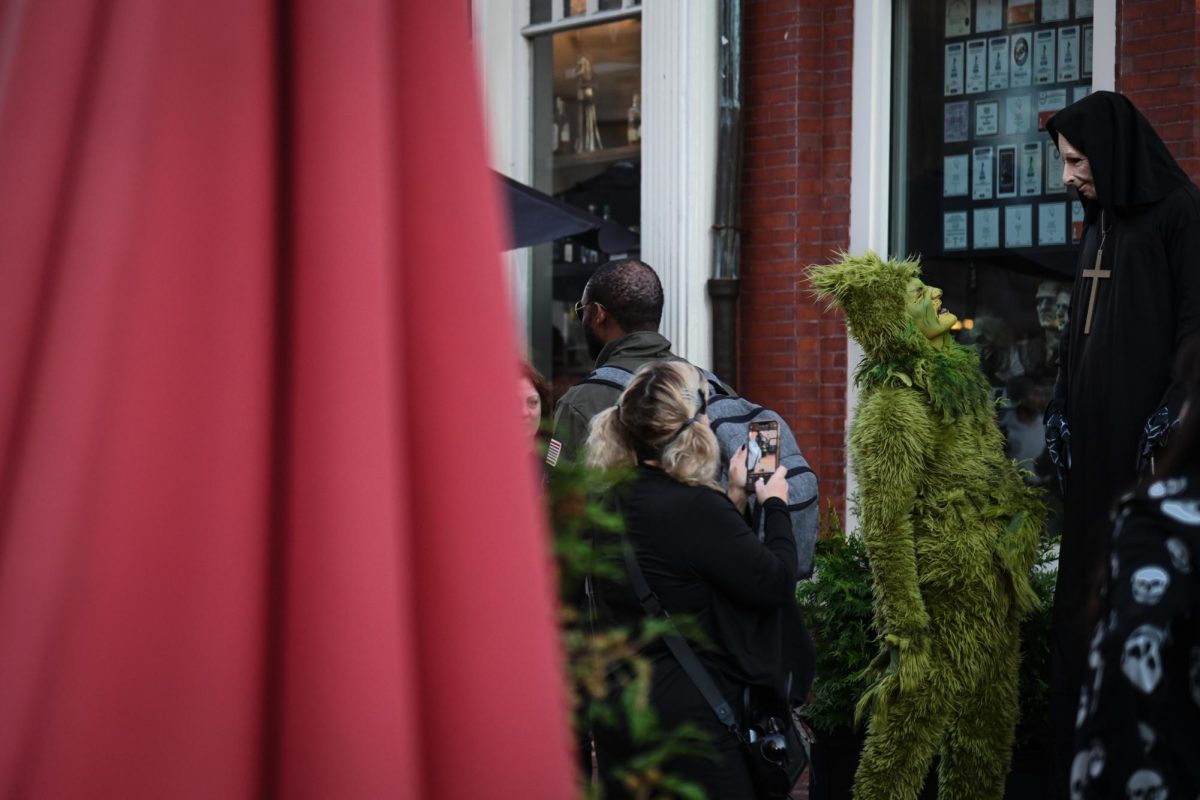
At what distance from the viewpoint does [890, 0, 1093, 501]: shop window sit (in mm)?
7102

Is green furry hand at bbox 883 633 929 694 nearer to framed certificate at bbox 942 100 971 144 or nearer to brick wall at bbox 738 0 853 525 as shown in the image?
brick wall at bbox 738 0 853 525

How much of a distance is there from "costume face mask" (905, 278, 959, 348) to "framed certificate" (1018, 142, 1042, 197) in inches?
101

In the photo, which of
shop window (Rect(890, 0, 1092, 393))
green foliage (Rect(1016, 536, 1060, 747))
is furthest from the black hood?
shop window (Rect(890, 0, 1092, 393))

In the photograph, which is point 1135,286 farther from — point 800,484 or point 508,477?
point 508,477

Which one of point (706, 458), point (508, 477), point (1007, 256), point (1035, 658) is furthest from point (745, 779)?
point (1007, 256)

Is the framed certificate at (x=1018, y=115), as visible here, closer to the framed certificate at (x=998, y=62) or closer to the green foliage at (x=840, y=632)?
the framed certificate at (x=998, y=62)

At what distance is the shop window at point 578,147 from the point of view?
838 cm

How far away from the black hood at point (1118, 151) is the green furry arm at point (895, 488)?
3.02ft

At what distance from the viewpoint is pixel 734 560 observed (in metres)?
3.79

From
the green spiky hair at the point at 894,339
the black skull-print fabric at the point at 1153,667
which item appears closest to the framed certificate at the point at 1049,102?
the green spiky hair at the point at 894,339

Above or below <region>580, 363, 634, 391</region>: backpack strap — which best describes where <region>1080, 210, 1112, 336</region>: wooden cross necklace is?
above

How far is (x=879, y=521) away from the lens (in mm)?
4723

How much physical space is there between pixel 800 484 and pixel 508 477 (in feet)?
11.0

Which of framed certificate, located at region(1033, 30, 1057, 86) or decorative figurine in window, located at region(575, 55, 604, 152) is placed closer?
framed certificate, located at region(1033, 30, 1057, 86)
